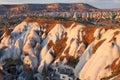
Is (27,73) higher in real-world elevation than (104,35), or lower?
lower

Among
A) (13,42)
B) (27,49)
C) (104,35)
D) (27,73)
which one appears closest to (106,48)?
(104,35)

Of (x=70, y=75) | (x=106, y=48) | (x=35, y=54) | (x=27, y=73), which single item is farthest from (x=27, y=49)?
(x=106, y=48)

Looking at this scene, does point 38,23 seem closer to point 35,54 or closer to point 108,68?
point 35,54

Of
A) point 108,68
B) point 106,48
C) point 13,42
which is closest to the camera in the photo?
point 108,68

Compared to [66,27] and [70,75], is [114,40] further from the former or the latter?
[66,27]

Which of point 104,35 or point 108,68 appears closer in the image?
point 108,68

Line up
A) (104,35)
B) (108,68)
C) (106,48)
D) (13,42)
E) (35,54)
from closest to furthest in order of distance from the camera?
1. (108,68)
2. (106,48)
3. (104,35)
4. (35,54)
5. (13,42)
